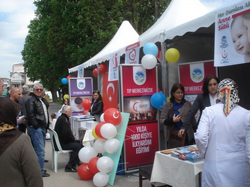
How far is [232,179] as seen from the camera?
2090mm

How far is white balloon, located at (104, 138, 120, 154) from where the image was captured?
419 cm

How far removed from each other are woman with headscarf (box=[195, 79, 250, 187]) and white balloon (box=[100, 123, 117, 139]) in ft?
7.32

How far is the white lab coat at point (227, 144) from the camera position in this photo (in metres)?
2.08

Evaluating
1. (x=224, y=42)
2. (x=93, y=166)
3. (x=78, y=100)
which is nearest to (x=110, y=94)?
(x=78, y=100)

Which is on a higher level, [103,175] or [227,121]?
[227,121]

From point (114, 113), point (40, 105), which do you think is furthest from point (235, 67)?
point (40, 105)

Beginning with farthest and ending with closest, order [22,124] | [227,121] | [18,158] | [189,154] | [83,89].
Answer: [83,89]
[22,124]
[189,154]
[227,121]
[18,158]

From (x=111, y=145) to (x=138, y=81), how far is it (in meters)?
1.45

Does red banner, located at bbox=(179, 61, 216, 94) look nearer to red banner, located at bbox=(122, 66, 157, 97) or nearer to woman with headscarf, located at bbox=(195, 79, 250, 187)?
red banner, located at bbox=(122, 66, 157, 97)

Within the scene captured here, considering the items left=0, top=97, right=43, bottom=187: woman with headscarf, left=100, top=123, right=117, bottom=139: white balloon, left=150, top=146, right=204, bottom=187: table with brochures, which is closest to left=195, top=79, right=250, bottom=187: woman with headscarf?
left=150, top=146, right=204, bottom=187: table with brochures

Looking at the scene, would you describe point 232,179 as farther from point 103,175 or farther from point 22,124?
point 22,124

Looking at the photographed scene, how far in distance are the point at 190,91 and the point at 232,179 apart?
3.28m

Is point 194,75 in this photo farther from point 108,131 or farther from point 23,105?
point 23,105

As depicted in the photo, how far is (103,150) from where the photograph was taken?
4.45 m
